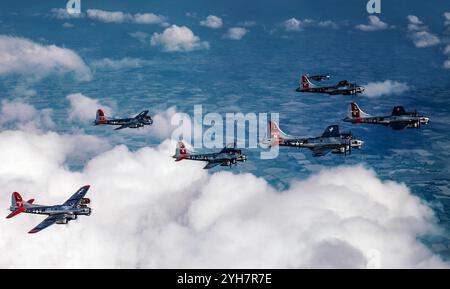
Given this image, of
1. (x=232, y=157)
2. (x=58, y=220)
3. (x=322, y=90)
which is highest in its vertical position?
(x=322, y=90)

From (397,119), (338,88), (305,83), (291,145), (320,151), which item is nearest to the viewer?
(320,151)

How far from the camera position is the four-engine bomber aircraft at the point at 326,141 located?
123m

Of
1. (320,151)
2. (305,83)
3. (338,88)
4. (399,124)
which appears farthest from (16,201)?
(399,124)

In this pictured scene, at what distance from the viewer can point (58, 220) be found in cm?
11419

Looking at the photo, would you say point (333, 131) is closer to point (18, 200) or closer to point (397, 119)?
point (397, 119)

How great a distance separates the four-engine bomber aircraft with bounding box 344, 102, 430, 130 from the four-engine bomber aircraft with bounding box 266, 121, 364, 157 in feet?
41.1

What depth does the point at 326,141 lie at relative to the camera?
127188mm

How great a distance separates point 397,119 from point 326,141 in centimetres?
2433

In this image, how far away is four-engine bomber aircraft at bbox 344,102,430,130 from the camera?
420ft
